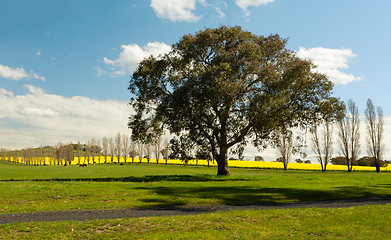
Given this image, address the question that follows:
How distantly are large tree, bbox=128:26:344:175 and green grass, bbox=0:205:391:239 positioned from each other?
63.4 ft

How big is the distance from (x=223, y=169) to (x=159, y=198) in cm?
2100

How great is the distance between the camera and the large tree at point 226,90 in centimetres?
3447

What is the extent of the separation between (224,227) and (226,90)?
21.0m

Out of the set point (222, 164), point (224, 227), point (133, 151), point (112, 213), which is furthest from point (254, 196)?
point (133, 151)

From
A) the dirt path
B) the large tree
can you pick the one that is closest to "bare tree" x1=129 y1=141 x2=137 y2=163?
the large tree

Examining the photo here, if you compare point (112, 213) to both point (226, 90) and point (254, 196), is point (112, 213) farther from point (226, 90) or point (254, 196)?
point (226, 90)

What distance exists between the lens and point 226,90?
3259 cm

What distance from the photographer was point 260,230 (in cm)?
1295

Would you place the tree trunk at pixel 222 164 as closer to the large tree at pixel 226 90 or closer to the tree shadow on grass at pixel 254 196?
the large tree at pixel 226 90

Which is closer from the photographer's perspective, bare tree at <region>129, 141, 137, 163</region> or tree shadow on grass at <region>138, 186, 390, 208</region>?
tree shadow on grass at <region>138, 186, 390, 208</region>

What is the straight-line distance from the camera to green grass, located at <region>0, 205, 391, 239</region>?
39.4 feet

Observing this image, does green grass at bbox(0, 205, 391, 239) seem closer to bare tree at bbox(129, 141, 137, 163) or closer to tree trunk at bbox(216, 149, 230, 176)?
tree trunk at bbox(216, 149, 230, 176)

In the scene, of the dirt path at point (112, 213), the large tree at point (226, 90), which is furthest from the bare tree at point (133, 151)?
the dirt path at point (112, 213)

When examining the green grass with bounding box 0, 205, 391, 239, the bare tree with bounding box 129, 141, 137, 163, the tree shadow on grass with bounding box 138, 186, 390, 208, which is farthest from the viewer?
the bare tree with bounding box 129, 141, 137, 163
